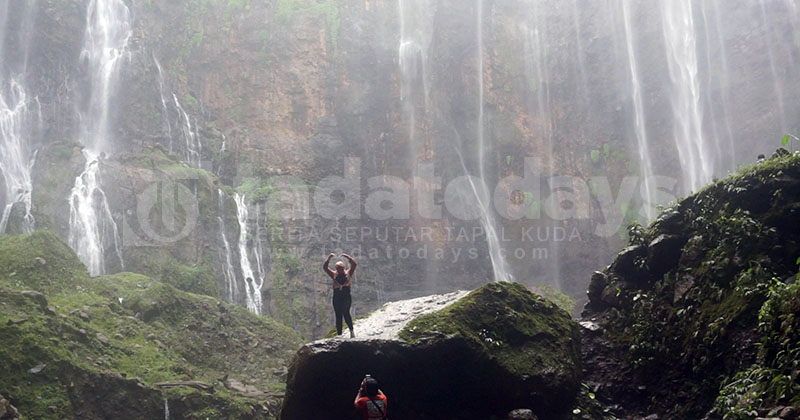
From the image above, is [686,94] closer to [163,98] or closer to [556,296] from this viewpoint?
[556,296]

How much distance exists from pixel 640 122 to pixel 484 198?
8.64m

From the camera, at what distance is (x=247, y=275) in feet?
81.8

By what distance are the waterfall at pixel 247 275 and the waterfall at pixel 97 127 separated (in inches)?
185

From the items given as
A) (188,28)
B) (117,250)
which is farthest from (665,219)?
(188,28)

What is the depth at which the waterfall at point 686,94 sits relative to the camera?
29094 millimetres

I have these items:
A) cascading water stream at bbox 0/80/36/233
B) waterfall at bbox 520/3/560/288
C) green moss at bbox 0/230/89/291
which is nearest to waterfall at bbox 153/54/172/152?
cascading water stream at bbox 0/80/36/233

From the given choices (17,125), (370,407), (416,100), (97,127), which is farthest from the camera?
(416,100)

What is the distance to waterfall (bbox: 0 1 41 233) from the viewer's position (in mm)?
21939

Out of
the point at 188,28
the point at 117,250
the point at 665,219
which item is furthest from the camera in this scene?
the point at 188,28

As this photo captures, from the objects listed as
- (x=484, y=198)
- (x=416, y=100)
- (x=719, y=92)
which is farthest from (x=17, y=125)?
(x=719, y=92)

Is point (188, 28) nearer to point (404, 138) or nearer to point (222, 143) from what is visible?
point (222, 143)

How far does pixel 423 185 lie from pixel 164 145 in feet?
40.3

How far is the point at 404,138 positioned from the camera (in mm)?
31891

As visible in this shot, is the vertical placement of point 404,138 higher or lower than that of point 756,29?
lower
